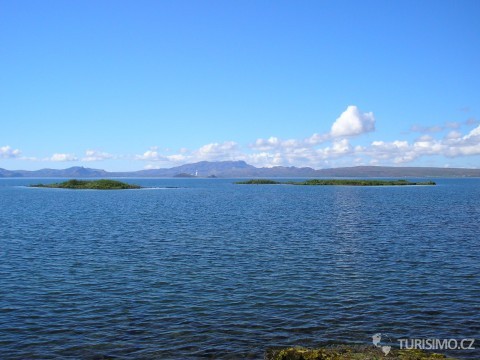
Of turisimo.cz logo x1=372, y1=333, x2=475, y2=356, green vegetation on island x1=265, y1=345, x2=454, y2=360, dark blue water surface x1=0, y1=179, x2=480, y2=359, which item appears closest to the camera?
green vegetation on island x1=265, y1=345, x2=454, y2=360

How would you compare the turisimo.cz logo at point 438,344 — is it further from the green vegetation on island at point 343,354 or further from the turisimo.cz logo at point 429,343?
the green vegetation on island at point 343,354

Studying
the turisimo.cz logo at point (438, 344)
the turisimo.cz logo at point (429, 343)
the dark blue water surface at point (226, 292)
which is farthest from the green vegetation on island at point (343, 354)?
the dark blue water surface at point (226, 292)

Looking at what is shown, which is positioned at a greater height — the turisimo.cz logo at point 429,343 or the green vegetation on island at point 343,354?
the green vegetation on island at point 343,354

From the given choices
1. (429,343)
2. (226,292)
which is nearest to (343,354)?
(429,343)

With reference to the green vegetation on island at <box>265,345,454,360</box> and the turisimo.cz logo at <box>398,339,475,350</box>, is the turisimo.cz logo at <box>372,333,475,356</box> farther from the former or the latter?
the green vegetation on island at <box>265,345,454,360</box>

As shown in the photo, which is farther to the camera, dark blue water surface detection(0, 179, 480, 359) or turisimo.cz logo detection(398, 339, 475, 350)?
dark blue water surface detection(0, 179, 480, 359)

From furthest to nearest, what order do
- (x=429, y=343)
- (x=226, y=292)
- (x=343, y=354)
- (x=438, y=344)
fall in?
(x=226, y=292) → (x=429, y=343) → (x=438, y=344) → (x=343, y=354)

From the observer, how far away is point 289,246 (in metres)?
49.5

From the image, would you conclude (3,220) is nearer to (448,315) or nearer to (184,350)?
(184,350)

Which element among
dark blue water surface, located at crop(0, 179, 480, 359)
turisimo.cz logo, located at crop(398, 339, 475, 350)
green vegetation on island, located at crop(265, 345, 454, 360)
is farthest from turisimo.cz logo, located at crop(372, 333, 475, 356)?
green vegetation on island, located at crop(265, 345, 454, 360)

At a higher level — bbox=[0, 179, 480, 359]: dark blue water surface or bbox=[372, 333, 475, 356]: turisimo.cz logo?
bbox=[0, 179, 480, 359]: dark blue water surface

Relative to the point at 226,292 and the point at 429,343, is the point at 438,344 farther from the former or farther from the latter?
the point at 226,292

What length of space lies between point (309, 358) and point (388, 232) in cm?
4613

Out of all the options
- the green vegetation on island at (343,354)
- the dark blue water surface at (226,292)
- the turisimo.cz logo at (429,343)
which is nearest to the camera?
the green vegetation on island at (343,354)
